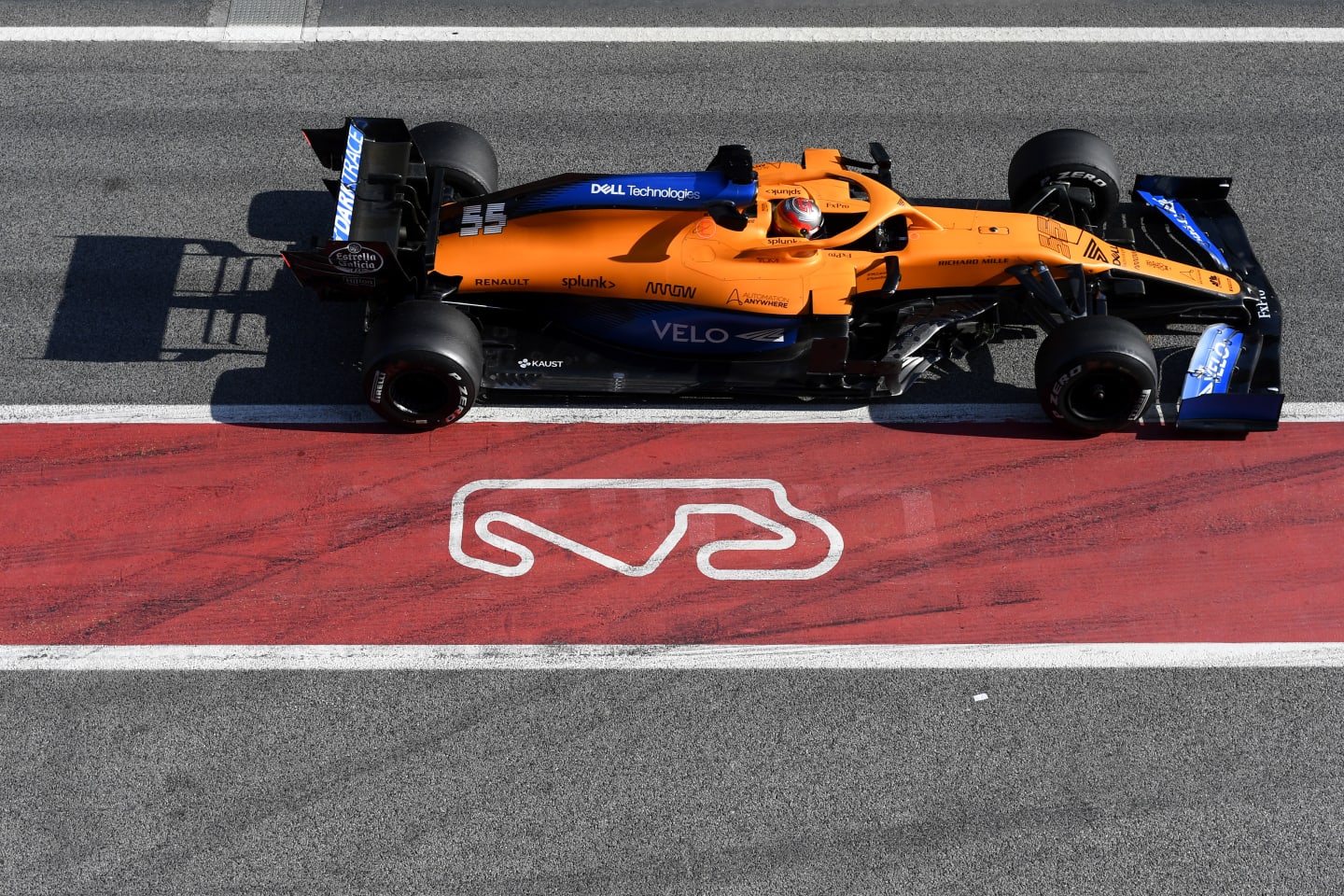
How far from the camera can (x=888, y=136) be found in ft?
36.3

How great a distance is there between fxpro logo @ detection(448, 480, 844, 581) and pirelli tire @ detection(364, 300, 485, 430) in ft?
2.21

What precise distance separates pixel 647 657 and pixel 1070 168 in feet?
16.9

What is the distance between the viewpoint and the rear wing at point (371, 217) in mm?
8266

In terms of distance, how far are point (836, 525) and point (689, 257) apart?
222 cm

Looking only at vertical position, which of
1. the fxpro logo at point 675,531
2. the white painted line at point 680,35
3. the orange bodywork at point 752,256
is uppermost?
the white painted line at point 680,35

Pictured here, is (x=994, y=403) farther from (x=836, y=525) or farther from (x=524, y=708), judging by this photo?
(x=524, y=708)

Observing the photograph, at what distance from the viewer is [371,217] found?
8742 millimetres

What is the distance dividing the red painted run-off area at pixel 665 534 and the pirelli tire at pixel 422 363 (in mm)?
407

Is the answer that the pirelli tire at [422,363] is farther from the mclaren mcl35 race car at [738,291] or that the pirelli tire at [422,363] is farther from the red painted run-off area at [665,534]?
the red painted run-off area at [665,534]

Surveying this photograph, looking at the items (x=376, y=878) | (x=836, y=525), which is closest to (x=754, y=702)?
(x=836, y=525)

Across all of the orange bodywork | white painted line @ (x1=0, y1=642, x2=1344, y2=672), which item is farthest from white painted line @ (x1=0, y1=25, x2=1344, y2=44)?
white painted line @ (x1=0, y1=642, x2=1344, y2=672)

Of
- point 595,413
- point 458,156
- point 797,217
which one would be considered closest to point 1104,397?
point 797,217

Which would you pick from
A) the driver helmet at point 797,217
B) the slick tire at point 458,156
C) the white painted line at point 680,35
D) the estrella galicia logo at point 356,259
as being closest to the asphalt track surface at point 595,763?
the estrella galicia logo at point 356,259

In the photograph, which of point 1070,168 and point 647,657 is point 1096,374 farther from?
point 647,657
